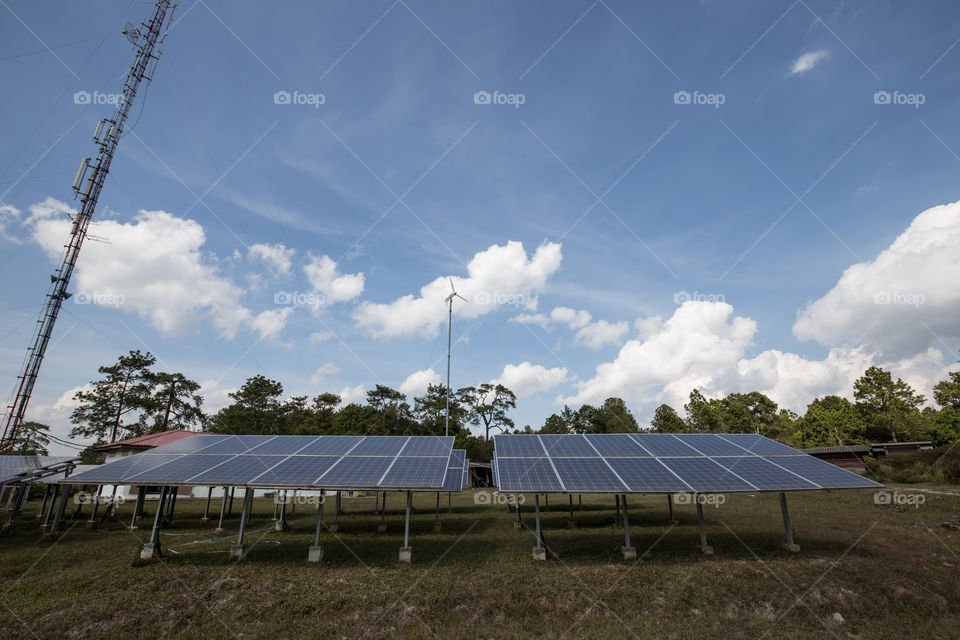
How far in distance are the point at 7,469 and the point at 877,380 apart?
295 feet

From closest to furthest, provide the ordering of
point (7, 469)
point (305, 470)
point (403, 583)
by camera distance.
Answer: point (403, 583) → point (305, 470) → point (7, 469)

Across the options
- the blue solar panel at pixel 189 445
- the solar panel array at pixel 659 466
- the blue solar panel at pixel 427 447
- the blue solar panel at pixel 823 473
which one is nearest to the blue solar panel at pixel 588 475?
the solar panel array at pixel 659 466

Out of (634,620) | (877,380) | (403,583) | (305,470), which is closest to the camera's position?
(634,620)

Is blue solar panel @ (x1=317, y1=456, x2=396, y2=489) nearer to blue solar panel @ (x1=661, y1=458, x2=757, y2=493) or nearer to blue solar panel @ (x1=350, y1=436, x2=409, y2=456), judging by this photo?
blue solar panel @ (x1=350, y1=436, x2=409, y2=456)

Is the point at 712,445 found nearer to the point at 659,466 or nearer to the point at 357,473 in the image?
the point at 659,466

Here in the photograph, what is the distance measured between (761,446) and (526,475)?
1326 centimetres

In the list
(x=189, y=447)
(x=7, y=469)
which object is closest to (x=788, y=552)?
(x=189, y=447)

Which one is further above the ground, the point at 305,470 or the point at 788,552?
the point at 305,470

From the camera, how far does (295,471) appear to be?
→ 54.2 ft

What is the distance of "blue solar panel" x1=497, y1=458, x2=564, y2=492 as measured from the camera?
48.9ft

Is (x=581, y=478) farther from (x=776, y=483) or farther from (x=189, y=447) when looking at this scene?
(x=189, y=447)

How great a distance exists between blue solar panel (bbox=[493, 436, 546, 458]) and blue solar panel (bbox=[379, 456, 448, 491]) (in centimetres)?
331

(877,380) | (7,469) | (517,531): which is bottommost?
(517,531)

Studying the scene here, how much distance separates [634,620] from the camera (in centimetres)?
1095
